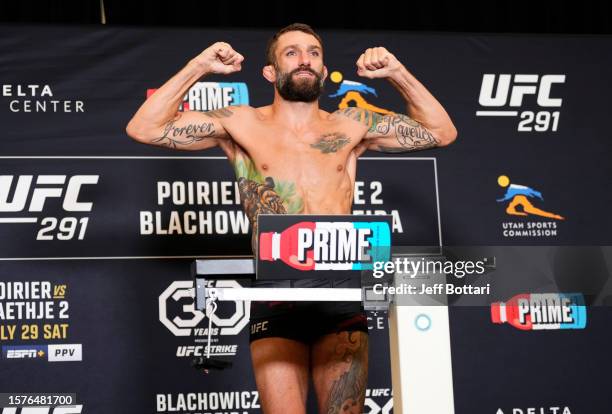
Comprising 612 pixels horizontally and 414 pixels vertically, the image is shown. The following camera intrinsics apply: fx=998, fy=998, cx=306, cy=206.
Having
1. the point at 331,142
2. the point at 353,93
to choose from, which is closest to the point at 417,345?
the point at 331,142

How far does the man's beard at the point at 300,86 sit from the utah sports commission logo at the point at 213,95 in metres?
0.99

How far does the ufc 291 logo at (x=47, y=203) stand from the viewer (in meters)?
4.06

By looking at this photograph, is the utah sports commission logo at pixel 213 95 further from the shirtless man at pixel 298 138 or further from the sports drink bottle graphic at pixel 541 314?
the sports drink bottle graphic at pixel 541 314

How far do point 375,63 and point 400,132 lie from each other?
0.28 metres

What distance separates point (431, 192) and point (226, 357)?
1.15m

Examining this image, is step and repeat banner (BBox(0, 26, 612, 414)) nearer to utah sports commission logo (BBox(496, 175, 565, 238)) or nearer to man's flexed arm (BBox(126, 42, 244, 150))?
utah sports commission logo (BBox(496, 175, 565, 238))

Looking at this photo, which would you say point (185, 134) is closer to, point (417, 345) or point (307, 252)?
point (307, 252)

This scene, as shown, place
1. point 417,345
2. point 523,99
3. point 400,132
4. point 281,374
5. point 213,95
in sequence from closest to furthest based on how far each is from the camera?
point 417,345 < point 281,374 < point 400,132 < point 213,95 < point 523,99

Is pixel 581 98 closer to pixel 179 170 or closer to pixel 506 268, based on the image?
pixel 179 170

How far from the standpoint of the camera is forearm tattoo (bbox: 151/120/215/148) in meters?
3.28

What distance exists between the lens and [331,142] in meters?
3.32

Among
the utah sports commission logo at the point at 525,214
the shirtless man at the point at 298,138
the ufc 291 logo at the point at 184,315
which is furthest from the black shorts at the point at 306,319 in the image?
the utah sports commission logo at the point at 525,214

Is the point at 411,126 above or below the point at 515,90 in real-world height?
below

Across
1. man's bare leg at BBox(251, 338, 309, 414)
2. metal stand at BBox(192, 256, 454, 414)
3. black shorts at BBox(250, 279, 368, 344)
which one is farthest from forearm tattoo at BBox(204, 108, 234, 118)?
metal stand at BBox(192, 256, 454, 414)
